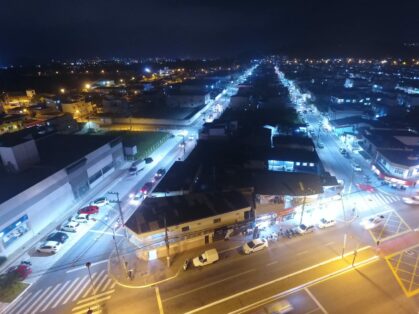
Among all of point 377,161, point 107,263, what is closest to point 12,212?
point 107,263

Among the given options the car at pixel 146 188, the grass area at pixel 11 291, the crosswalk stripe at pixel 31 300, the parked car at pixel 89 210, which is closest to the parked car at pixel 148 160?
the car at pixel 146 188

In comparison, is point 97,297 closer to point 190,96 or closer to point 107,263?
point 107,263

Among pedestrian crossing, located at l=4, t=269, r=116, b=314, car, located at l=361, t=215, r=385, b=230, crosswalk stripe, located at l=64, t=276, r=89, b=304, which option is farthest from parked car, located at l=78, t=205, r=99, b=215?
car, located at l=361, t=215, r=385, b=230

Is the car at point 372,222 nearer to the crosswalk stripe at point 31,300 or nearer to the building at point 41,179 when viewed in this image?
the crosswalk stripe at point 31,300

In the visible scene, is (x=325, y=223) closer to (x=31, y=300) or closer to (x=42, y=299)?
(x=42, y=299)

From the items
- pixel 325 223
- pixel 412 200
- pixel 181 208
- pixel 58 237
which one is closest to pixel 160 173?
pixel 181 208

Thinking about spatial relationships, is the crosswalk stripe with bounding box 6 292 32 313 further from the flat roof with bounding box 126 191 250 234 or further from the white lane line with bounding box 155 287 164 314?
the white lane line with bounding box 155 287 164 314
